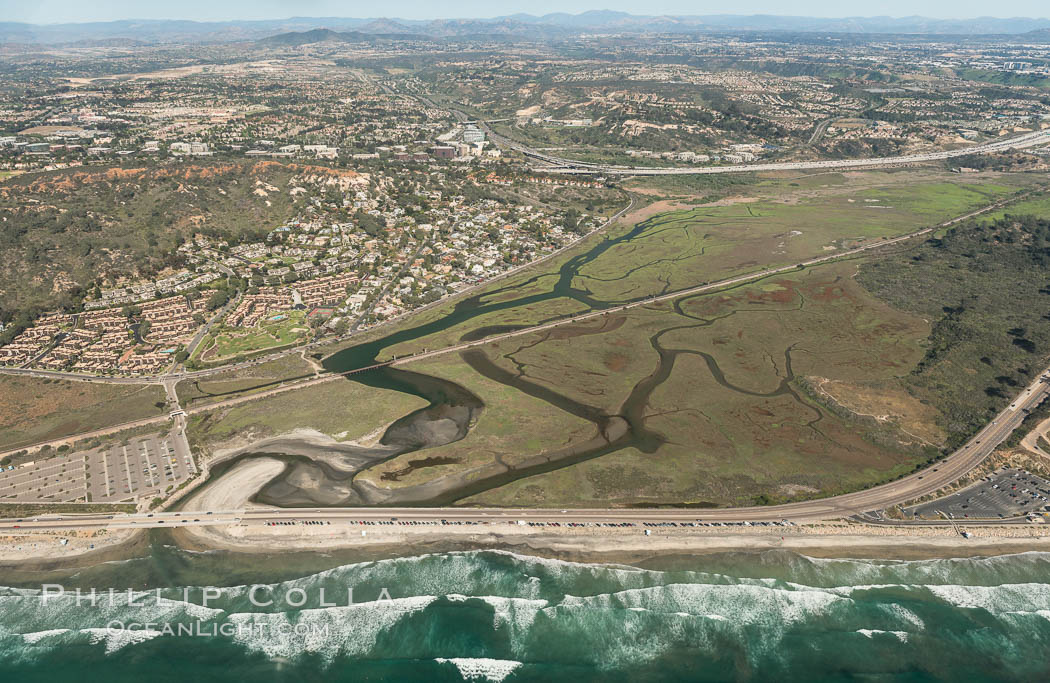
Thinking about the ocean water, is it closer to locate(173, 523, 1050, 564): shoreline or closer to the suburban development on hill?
locate(173, 523, 1050, 564): shoreline

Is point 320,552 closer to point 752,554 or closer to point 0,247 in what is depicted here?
point 752,554

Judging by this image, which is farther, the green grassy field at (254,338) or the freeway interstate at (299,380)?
the green grassy field at (254,338)

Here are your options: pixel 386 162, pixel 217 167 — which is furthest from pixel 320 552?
pixel 386 162

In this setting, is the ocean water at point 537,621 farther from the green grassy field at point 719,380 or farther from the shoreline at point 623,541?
the green grassy field at point 719,380

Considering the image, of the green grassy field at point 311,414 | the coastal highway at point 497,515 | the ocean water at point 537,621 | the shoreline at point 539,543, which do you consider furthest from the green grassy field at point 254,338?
the ocean water at point 537,621

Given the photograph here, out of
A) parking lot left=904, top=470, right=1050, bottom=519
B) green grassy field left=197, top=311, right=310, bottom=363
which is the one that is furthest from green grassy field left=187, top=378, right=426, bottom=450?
parking lot left=904, top=470, right=1050, bottom=519

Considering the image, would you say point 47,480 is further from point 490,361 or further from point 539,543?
point 490,361
